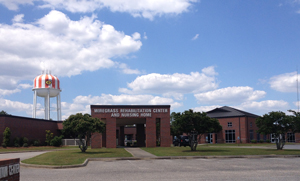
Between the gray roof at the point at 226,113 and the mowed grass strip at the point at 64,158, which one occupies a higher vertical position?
the gray roof at the point at 226,113

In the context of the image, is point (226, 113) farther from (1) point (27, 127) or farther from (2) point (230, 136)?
(1) point (27, 127)

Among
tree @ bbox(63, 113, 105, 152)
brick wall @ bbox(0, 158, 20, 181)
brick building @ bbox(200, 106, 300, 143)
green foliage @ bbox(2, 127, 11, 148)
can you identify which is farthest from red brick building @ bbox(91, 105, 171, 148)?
brick wall @ bbox(0, 158, 20, 181)

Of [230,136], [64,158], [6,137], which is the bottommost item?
[230,136]

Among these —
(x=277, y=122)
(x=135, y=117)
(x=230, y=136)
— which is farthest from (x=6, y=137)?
(x=230, y=136)

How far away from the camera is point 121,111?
148ft

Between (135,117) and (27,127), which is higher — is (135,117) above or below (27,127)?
above

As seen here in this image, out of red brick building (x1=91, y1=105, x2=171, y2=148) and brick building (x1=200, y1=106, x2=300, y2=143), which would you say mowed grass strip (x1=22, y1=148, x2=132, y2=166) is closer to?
red brick building (x1=91, y1=105, x2=171, y2=148)

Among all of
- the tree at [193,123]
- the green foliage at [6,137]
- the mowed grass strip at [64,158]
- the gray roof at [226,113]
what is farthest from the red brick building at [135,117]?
the gray roof at [226,113]

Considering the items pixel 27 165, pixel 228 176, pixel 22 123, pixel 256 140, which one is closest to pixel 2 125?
pixel 22 123

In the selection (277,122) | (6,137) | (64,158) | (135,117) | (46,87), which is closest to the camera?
(64,158)

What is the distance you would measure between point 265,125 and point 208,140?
117 feet

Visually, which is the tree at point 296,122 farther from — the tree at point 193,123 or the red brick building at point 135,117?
the red brick building at point 135,117

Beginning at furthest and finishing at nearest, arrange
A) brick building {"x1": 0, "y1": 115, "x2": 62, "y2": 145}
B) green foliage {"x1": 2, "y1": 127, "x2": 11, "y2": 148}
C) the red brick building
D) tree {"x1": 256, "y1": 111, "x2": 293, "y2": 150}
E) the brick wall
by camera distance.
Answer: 1. brick building {"x1": 0, "y1": 115, "x2": 62, "y2": 145}
2. the red brick building
3. green foliage {"x1": 2, "y1": 127, "x2": 11, "y2": 148}
4. tree {"x1": 256, "y1": 111, "x2": 293, "y2": 150}
5. the brick wall

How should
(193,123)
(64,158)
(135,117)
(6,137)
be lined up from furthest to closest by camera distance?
(135,117)
(6,137)
(193,123)
(64,158)
